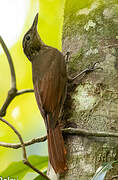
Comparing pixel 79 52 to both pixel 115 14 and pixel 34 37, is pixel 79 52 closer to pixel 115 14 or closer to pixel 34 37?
pixel 115 14

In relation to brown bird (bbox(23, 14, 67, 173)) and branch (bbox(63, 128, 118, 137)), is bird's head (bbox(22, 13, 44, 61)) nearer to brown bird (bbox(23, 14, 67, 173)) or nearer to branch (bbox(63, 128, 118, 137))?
brown bird (bbox(23, 14, 67, 173))

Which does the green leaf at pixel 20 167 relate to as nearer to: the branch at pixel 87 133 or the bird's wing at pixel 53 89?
the bird's wing at pixel 53 89

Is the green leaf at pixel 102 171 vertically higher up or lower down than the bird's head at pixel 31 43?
lower down

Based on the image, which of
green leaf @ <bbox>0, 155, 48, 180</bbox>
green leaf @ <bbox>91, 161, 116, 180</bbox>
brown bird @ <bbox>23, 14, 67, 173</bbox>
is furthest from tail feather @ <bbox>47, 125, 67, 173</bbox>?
green leaf @ <bbox>0, 155, 48, 180</bbox>

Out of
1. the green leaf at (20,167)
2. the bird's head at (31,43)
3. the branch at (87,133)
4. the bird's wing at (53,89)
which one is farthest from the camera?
the bird's head at (31,43)

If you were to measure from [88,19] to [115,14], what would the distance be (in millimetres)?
163

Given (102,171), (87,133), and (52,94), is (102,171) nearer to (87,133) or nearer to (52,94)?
(87,133)

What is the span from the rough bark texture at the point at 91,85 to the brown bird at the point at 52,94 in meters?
0.05

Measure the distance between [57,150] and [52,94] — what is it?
39 cm

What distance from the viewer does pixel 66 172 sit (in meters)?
1.79

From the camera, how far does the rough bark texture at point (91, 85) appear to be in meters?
1.76

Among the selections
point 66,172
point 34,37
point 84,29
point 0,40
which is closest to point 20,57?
point 34,37

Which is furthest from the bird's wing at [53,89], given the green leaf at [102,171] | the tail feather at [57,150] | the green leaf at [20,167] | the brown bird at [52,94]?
the green leaf at [102,171]

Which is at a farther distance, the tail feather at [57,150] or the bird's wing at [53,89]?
the bird's wing at [53,89]
